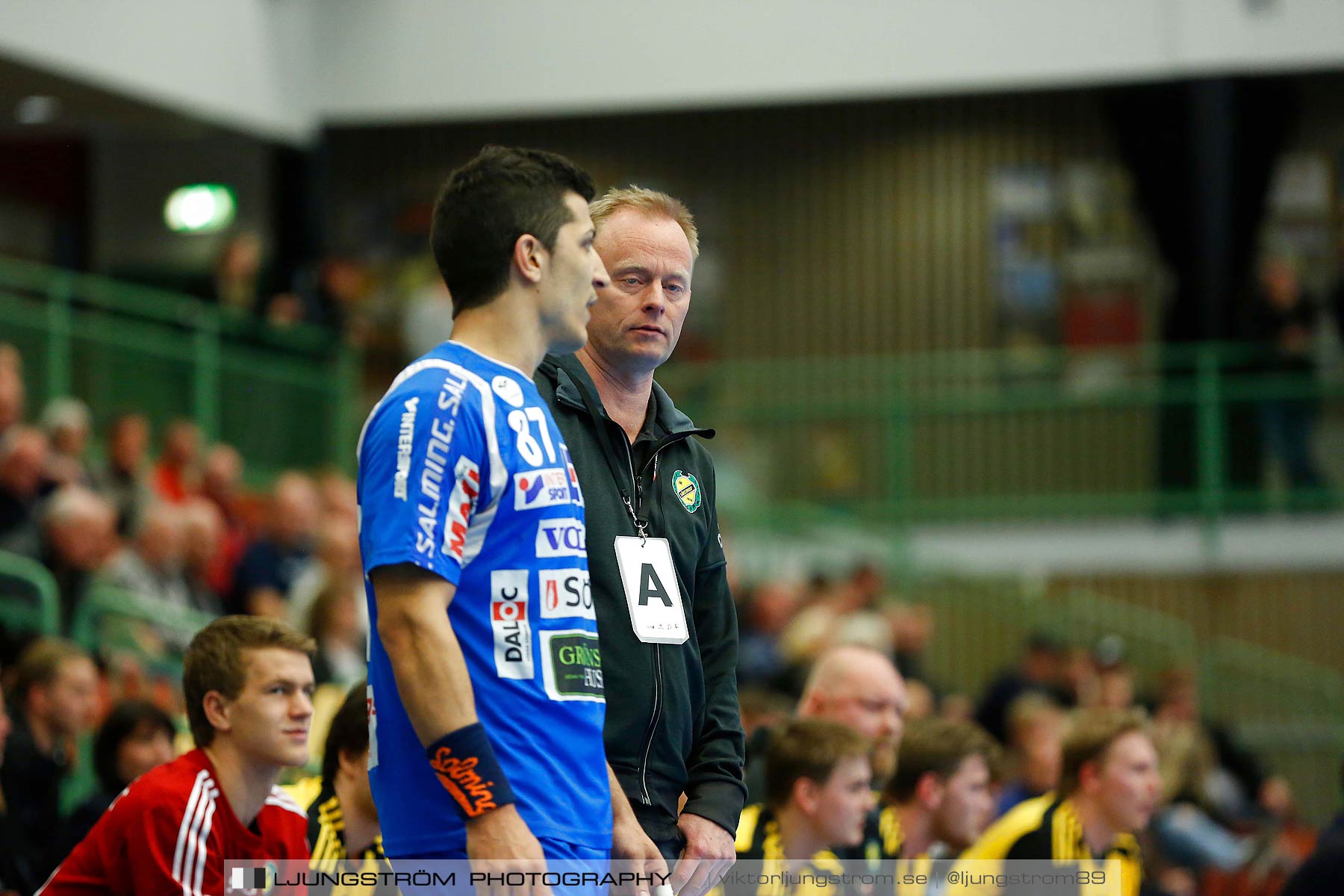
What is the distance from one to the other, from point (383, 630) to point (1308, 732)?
13061 millimetres

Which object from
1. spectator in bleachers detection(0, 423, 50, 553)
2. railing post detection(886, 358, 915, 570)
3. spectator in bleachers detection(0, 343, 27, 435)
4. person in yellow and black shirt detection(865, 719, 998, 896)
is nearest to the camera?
person in yellow and black shirt detection(865, 719, 998, 896)

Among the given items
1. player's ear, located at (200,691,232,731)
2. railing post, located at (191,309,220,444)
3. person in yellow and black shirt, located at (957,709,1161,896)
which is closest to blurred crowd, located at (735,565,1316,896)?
person in yellow and black shirt, located at (957,709,1161,896)

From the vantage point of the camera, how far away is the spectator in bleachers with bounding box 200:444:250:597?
31.3 feet

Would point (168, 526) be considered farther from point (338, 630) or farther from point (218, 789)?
point (218, 789)

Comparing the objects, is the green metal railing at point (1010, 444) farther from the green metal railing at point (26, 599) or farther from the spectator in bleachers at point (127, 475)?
the green metal railing at point (26, 599)

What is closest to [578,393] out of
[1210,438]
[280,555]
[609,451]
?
[609,451]

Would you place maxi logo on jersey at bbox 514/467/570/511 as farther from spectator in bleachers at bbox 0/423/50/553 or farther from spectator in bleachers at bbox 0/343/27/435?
spectator in bleachers at bbox 0/343/27/435

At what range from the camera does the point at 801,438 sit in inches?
581

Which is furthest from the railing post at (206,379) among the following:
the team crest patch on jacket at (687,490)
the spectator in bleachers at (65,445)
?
the team crest patch on jacket at (687,490)

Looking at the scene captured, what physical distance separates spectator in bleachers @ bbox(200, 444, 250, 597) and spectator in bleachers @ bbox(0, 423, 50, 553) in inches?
52.7

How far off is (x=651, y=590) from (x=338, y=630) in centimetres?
486

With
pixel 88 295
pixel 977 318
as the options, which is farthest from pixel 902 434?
pixel 88 295

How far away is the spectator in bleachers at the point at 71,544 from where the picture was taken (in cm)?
781

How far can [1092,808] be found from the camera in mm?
5895
